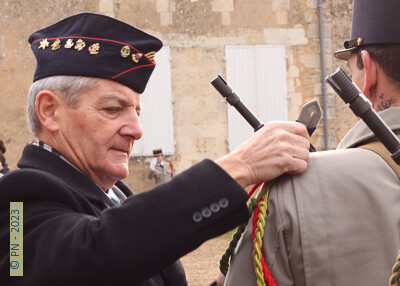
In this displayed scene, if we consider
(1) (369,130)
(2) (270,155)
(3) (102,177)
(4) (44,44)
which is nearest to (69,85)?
(4) (44,44)

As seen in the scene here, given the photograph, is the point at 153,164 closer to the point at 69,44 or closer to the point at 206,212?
the point at 69,44

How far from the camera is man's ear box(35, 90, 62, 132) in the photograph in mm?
2088

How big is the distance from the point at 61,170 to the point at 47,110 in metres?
0.23

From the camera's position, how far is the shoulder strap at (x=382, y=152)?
1.60 m

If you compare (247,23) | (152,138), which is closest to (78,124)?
(152,138)

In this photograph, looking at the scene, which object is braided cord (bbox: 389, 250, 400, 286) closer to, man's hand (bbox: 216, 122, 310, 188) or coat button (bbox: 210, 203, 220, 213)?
man's hand (bbox: 216, 122, 310, 188)

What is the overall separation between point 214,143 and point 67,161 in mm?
9873

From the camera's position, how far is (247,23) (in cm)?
1217

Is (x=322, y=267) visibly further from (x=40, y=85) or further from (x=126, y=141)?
(x=40, y=85)

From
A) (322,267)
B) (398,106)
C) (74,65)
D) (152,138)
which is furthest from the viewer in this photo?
(152,138)

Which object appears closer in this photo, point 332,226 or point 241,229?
point 332,226

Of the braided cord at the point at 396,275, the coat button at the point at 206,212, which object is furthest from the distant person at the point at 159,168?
the braided cord at the point at 396,275

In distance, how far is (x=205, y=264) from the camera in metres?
8.52

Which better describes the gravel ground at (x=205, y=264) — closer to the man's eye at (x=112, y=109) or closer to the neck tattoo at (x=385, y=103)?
the man's eye at (x=112, y=109)
